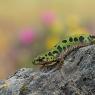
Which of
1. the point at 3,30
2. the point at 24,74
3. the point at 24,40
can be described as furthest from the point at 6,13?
the point at 24,74

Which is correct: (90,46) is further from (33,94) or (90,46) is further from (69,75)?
(33,94)

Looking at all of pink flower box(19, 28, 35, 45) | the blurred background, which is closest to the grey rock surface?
the blurred background

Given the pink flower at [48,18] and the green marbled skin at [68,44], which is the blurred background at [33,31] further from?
the green marbled skin at [68,44]

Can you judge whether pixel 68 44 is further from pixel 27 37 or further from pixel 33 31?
pixel 33 31

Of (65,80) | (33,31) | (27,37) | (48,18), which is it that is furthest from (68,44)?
(33,31)

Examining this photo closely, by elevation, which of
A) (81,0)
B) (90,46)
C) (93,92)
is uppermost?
(81,0)

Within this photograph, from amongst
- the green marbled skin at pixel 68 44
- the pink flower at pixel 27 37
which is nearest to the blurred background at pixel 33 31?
the pink flower at pixel 27 37
